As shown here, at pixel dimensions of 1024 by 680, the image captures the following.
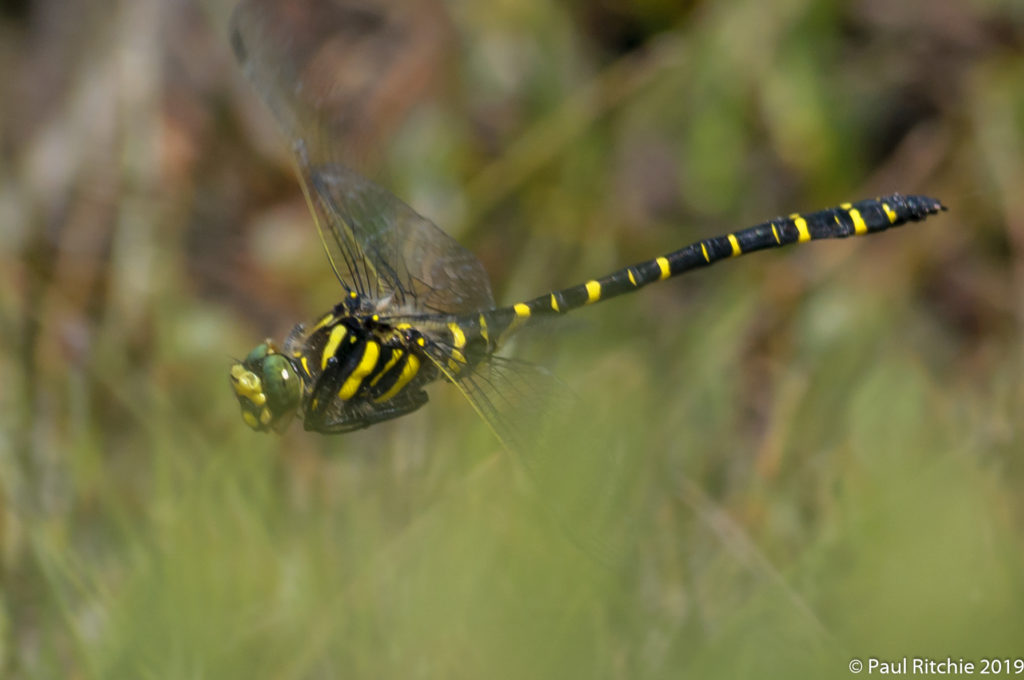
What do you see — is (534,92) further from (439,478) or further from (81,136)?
(439,478)

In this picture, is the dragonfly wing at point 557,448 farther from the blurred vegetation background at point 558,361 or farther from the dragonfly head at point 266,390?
the dragonfly head at point 266,390

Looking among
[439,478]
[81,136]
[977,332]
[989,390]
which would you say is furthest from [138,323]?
[977,332]

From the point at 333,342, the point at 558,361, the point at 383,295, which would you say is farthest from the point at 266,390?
the point at 558,361

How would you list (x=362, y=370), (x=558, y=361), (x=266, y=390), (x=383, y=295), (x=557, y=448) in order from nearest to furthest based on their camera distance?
(x=557, y=448) < (x=266, y=390) < (x=362, y=370) < (x=383, y=295) < (x=558, y=361)

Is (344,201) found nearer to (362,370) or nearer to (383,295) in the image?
(383,295)

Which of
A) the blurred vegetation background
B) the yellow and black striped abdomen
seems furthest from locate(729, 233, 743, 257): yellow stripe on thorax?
the blurred vegetation background

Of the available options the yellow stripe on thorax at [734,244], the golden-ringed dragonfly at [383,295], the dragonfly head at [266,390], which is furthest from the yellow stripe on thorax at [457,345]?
the yellow stripe on thorax at [734,244]
